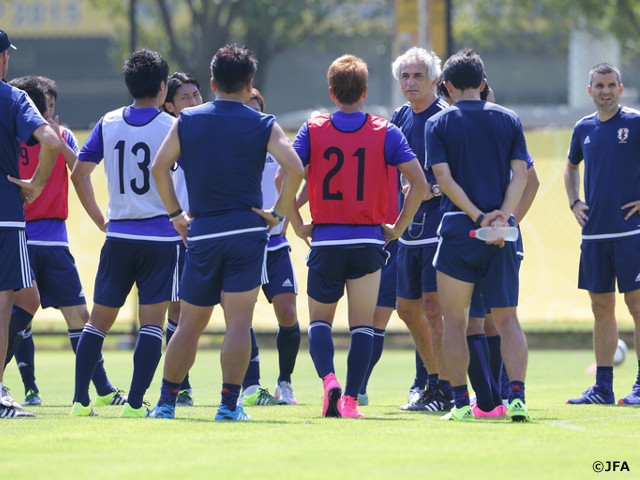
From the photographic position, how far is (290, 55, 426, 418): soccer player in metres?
8.11

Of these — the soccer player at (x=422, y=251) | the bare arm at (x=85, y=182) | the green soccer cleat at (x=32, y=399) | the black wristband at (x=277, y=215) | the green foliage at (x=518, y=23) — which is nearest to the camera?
the black wristband at (x=277, y=215)

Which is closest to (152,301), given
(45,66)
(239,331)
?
(239,331)

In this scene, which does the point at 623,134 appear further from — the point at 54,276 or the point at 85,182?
the point at 54,276

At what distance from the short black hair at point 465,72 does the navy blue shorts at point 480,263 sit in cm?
83

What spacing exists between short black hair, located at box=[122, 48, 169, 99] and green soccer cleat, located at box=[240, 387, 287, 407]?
9.01 feet

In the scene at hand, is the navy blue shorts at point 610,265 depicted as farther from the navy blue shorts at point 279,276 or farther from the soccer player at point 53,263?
the soccer player at point 53,263

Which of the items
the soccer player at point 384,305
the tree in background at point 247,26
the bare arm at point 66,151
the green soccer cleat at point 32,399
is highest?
the tree in background at point 247,26

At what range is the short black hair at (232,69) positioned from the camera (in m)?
Answer: 7.55

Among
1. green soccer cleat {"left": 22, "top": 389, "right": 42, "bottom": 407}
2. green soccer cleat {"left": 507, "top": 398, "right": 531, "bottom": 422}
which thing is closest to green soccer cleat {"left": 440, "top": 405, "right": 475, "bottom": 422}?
green soccer cleat {"left": 507, "top": 398, "right": 531, "bottom": 422}

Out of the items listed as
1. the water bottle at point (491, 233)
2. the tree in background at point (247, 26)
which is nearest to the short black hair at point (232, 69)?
the water bottle at point (491, 233)

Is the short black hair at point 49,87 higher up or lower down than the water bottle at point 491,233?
higher up

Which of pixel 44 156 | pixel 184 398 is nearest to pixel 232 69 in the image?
pixel 44 156

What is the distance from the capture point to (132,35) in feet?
59.3

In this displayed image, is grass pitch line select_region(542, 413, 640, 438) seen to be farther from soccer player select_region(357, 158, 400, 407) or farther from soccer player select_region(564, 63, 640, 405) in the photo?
soccer player select_region(357, 158, 400, 407)
